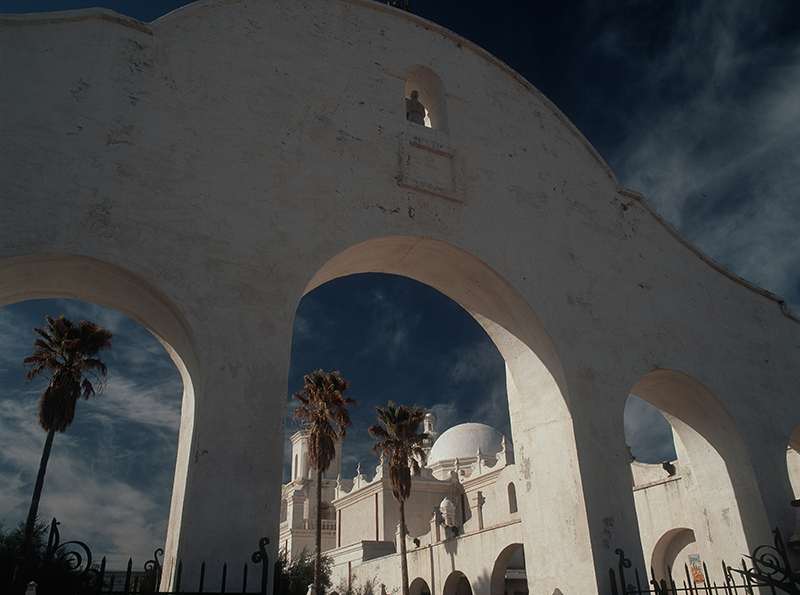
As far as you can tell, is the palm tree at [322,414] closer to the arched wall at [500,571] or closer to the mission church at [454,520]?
the mission church at [454,520]

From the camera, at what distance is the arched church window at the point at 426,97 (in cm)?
957

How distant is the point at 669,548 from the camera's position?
17.1m

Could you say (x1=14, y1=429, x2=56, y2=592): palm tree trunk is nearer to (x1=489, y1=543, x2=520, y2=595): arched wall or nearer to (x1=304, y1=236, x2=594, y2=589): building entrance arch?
(x1=304, y1=236, x2=594, y2=589): building entrance arch

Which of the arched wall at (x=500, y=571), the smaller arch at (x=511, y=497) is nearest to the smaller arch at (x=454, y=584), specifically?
the arched wall at (x=500, y=571)

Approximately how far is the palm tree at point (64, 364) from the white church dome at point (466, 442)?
31.1m

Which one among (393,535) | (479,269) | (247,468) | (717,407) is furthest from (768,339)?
(393,535)

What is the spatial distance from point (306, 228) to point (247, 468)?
109 inches

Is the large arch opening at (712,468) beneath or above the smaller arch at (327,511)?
beneath

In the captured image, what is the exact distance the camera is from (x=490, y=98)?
10000mm

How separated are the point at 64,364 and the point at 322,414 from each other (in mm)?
8468

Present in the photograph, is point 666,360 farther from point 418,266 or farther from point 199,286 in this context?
point 199,286

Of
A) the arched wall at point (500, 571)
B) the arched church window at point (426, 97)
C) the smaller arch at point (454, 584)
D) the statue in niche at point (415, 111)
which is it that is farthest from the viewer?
the smaller arch at point (454, 584)

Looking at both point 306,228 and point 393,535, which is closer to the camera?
point 306,228

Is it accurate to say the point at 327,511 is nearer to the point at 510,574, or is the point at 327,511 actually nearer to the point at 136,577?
the point at 510,574
